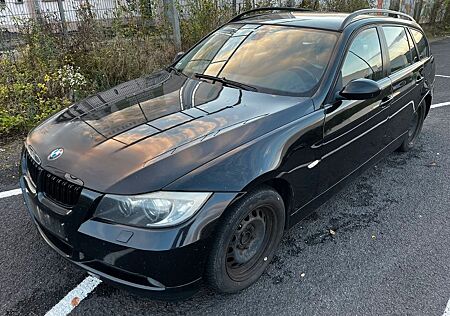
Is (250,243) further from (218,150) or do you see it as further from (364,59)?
(364,59)

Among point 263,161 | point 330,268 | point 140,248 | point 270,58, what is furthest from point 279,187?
point 270,58

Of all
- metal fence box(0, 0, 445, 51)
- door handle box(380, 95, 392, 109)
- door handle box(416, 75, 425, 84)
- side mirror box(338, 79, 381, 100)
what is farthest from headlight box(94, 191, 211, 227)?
metal fence box(0, 0, 445, 51)

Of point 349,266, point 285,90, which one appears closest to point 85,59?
point 285,90

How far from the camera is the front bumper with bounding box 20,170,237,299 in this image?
187 centimetres

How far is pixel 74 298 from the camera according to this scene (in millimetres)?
2287

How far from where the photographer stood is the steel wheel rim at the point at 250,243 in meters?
2.29

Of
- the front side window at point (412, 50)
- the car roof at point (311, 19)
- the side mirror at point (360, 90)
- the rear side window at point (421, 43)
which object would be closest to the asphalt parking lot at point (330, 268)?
the side mirror at point (360, 90)

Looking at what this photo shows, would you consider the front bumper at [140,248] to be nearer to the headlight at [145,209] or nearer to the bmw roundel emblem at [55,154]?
the headlight at [145,209]

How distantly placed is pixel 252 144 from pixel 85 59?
4804 millimetres

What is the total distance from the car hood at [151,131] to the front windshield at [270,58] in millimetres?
190

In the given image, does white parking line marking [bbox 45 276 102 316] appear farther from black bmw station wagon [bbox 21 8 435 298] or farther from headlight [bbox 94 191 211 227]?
headlight [bbox 94 191 211 227]

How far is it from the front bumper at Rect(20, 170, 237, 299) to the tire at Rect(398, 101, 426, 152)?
328cm

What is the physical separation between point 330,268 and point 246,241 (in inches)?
28.1

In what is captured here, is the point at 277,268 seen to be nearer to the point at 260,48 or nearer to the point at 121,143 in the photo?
the point at 121,143
